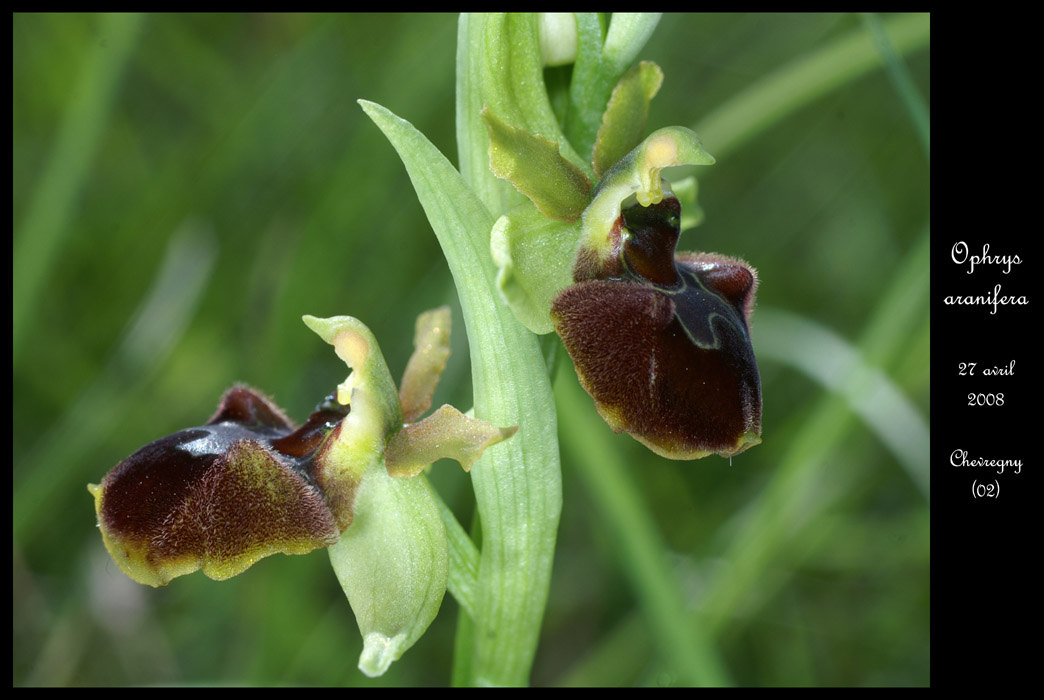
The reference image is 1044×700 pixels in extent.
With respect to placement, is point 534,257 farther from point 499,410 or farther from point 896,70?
point 896,70

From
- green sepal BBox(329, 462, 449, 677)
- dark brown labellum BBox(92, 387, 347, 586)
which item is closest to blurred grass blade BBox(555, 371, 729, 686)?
green sepal BBox(329, 462, 449, 677)

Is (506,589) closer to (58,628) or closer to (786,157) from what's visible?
(58,628)

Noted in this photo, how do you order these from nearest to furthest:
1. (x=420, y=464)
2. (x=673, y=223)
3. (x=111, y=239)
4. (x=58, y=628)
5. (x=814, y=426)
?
1. (x=420, y=464)
2. (x=673, y=223)
3. (x=814, y=426)
4. (x=58, y=628)
5. (x=111, y=239)

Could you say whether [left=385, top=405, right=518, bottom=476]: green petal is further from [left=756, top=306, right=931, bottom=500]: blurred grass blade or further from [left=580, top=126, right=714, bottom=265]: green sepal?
[left=756, top=306, right=931, bottom=500]: blurred grass blade

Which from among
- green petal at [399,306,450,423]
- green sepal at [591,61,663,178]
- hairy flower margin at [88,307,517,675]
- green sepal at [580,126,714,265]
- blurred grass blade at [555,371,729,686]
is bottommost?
blurred grass blade at [555,371,729,686]
